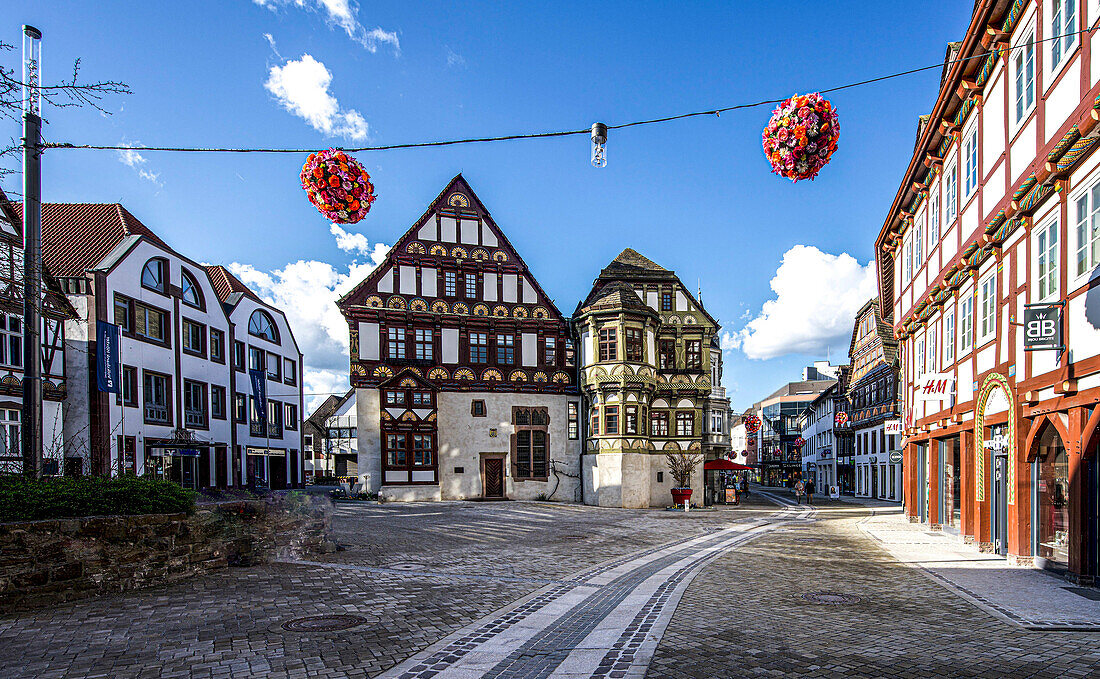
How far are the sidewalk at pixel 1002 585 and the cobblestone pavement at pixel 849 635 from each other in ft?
1.07

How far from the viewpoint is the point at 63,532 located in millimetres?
9828

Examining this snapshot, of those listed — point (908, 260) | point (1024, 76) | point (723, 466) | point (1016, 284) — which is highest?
point (1024, 76)

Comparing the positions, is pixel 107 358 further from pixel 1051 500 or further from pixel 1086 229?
Answer: pixel 1086 229

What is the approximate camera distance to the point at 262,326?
Result: 3947cm

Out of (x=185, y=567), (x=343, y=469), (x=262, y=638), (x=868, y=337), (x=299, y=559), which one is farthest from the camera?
(x=343, y=469)

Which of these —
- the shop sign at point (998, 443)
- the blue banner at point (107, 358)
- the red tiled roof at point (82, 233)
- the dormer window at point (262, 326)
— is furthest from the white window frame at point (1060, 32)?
the dormer window at point (262, 326)

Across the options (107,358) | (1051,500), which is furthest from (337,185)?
(107,358)

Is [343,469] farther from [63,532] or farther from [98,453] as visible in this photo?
[63,532]

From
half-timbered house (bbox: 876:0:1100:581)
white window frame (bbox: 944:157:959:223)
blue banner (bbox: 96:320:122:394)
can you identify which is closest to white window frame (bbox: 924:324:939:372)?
half-timbered house (bbox: 876:0:1100:581)

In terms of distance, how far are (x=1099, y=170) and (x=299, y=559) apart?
48.5ft

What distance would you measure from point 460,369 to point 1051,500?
28.1 meters

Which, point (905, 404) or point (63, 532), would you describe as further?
point (905, 404)

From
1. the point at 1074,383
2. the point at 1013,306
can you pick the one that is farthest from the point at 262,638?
the point at 1013,306

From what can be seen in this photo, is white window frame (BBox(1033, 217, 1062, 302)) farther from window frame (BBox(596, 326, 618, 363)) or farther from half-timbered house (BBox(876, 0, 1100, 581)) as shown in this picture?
window frame (BBox(596, 326, 618, 363))
